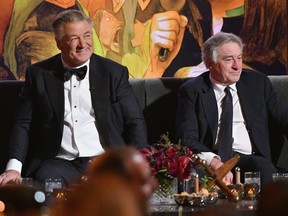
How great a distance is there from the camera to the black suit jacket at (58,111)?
181 inches

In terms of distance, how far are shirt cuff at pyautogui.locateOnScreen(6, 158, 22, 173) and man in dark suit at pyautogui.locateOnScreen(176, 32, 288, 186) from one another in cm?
109

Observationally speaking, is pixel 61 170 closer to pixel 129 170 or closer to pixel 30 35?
pixel 30 35

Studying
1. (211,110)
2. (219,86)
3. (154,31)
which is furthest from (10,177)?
(154,31)

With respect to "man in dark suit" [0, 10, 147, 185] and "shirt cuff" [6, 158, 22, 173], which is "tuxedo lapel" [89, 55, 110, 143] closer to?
"man in dark suit" [0, 10, 147, 185]

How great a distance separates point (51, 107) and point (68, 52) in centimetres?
38

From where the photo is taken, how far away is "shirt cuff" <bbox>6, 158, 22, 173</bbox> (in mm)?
4449

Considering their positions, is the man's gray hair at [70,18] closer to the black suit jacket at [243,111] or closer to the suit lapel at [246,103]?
the black suit jacket at [243,111]

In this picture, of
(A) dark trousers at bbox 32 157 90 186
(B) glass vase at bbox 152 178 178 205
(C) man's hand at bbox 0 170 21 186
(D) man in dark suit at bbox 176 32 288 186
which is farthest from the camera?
(D) man in dark suit at bbox 176 32 288 186

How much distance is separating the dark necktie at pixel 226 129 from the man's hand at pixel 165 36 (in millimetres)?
831

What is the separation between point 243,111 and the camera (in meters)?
4.88

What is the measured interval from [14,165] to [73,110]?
52cm

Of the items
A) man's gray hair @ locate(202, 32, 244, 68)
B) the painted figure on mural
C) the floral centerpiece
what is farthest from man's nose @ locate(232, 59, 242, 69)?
the floral centerpiece

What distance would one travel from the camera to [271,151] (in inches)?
201

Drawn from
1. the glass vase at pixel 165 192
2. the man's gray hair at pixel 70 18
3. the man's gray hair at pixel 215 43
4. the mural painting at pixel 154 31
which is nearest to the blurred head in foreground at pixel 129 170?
the glass vase at pixel 165 192
